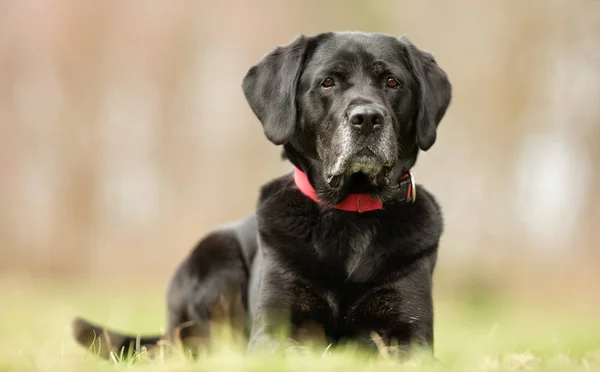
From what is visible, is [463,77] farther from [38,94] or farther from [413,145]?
[413,145]

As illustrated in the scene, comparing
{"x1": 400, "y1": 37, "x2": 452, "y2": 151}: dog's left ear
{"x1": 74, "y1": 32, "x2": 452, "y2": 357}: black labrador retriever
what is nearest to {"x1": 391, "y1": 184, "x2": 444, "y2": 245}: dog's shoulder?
{"x1": 74, "y1": 32, "x2": 452, "y2": 357}: black labrador retriever

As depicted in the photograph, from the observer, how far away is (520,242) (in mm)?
15172

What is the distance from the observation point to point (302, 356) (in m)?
2.93

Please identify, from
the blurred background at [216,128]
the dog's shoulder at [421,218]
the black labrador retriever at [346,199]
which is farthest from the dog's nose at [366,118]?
the blurred background at [216,128]

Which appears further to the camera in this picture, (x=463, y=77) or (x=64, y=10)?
(x=64, y=10)

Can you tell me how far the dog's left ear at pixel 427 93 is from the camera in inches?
164

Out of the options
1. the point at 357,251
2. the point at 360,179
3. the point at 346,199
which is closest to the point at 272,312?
the point at 357,251

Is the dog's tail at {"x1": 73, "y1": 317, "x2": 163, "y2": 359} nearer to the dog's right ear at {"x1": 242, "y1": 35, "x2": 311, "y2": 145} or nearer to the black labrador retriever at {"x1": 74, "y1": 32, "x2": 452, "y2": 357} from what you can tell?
the black labrador retriever at {"x1": 74, "y1": 32, "x2": 452, "y2": 357}

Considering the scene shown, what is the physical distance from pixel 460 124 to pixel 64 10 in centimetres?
938

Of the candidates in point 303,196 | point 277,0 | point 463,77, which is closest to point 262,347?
point 303,196

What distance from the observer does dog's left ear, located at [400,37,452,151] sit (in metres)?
4.16

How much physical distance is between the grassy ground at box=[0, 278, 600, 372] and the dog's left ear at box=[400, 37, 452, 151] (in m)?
1.05

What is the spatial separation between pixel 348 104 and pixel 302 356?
1.42 m

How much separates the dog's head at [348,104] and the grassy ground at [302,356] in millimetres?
973
